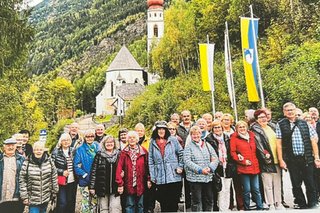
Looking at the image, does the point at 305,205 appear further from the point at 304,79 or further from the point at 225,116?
the point at 304,79

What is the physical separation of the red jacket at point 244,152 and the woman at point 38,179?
1.50m

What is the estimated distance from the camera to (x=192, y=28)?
521 cm

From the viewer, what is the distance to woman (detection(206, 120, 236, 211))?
357cm

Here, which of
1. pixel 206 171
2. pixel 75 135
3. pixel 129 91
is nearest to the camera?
pixel 206 171

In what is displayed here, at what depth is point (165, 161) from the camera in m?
3.48

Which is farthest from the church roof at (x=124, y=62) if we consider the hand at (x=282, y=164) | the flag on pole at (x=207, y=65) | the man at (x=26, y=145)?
the hand at (x=282, y=164)

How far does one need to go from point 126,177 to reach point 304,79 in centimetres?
234

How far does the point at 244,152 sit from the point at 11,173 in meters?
1.98

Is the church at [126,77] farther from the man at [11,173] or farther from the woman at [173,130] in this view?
the man at [11,173]

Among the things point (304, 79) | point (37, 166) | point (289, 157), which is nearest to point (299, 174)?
point (289, 157)

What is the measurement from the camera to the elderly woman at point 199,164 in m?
→ 3.42

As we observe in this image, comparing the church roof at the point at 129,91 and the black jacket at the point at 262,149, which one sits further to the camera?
the church roof at the point at 129,91

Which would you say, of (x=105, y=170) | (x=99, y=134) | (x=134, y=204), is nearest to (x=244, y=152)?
(x=134, y=204)

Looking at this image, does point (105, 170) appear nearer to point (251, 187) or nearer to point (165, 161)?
point (165, 161)
